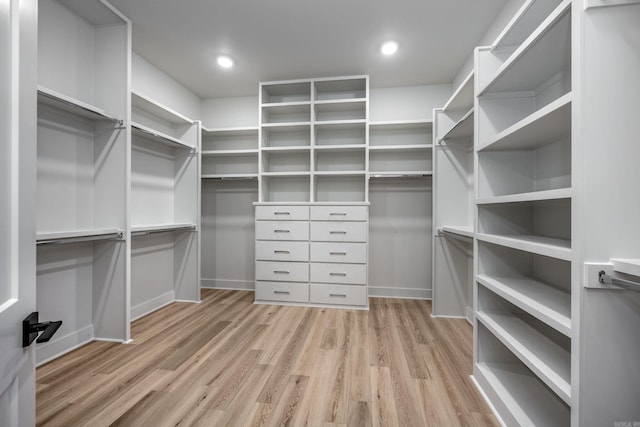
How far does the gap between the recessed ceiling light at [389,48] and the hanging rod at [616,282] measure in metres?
2.38

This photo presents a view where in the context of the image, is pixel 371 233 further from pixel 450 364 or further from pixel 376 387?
pixel 376 387

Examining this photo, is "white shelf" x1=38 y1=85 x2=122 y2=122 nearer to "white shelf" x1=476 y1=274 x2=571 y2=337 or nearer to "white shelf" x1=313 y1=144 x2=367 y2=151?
"white shelf" x1=313 y1=144 x2=367 y2=151

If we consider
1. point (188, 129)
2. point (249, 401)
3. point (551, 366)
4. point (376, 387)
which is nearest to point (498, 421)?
point (551, 366)

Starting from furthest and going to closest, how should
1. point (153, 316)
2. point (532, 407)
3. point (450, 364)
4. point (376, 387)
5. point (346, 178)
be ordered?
1. point (346, 178)
2. point (153, 316)
3. point (450, 364)
4. point (376, 387)
5. point (532, 407)

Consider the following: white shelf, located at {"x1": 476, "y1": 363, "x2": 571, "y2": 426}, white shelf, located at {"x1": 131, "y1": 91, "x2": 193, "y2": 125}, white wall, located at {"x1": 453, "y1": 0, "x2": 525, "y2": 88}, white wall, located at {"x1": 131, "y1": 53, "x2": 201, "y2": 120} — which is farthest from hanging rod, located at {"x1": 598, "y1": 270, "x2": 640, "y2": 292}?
white wall, located at {"x1": 131, "y1": 53, "x2": 201, "y2": 120}

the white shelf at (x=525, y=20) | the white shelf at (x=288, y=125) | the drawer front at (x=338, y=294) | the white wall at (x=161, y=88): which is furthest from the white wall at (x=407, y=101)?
the white wall at (x=161, y=88)

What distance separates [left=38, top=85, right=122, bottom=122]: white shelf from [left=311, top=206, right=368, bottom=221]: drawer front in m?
1.88

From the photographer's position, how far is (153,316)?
2.75 m

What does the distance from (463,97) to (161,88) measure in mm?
3008

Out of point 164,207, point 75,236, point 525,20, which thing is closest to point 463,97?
point 525,20

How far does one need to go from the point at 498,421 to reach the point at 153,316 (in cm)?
286

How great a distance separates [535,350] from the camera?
4.11 ft

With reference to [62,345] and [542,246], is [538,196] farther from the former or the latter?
[62,345]

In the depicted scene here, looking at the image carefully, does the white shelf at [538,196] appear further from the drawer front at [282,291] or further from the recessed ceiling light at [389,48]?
the drawer front at [282,291]
